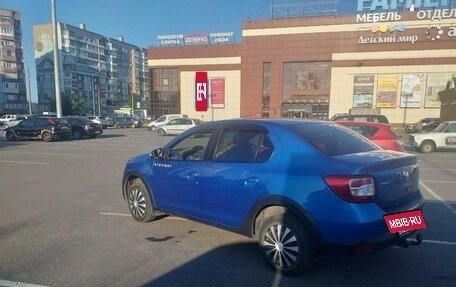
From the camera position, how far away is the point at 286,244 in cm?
329

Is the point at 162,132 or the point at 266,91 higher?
the point at 266,91

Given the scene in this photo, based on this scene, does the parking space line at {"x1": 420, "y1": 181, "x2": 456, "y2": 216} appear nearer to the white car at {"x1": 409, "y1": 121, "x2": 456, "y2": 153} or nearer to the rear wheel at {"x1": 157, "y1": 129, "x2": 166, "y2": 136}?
the white car at {"x1": 409, "y1": 121, "x2": 456, "y2": 153}

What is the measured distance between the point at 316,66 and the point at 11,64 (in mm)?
68582

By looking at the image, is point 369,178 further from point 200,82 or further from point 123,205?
point 200,82

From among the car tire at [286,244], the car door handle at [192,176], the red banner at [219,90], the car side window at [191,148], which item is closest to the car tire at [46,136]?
the car side window at [191,148]

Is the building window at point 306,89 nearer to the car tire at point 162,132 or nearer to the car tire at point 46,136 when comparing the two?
the car tire at point 162,132

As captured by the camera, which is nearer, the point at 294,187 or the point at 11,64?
the point at 294,187

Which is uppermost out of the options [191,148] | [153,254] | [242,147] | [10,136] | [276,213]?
[242,147]

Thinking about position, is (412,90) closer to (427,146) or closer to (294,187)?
(427,146)

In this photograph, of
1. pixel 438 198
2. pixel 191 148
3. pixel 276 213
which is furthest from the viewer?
pixel 438 198

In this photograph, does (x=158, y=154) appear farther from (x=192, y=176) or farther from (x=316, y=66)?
(x=316, y=66)

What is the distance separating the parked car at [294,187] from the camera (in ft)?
9.55

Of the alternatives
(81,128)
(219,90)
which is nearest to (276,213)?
(81,128)

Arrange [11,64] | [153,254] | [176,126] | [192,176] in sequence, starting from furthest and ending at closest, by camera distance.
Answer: [11,64]
[176,126]
[192,176]
[153,254]
